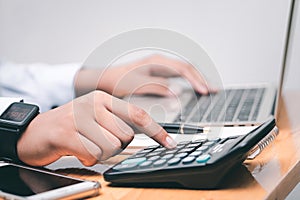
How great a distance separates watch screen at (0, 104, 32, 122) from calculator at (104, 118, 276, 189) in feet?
0.45

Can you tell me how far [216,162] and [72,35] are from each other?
2.25 ft

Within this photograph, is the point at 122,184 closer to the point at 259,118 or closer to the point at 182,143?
the point at 182,143

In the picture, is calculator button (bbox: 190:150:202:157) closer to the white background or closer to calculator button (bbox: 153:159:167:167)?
calculator button (bbox: 153:159:167:167)

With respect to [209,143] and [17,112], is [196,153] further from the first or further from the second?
[17,112]

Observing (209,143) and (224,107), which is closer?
(209,143)

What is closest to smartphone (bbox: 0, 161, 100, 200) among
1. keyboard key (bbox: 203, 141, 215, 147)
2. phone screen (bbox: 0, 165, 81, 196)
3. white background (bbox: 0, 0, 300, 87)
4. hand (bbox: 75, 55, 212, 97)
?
phone screen (bbox: 0, 165, 81, 196)

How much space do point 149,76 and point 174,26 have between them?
0.27 metres

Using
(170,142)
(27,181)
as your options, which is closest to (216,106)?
(170,142)

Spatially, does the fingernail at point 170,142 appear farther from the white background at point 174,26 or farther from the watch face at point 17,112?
the white background at point 174,26

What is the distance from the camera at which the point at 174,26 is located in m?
1.00

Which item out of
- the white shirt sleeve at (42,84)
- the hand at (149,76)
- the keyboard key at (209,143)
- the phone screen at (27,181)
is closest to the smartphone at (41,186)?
the phone screen at (27,181)

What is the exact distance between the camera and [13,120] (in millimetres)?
564

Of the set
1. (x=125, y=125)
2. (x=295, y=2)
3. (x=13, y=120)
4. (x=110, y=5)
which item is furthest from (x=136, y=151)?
(x=110, y=5)

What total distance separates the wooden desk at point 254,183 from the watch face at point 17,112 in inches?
3.9
